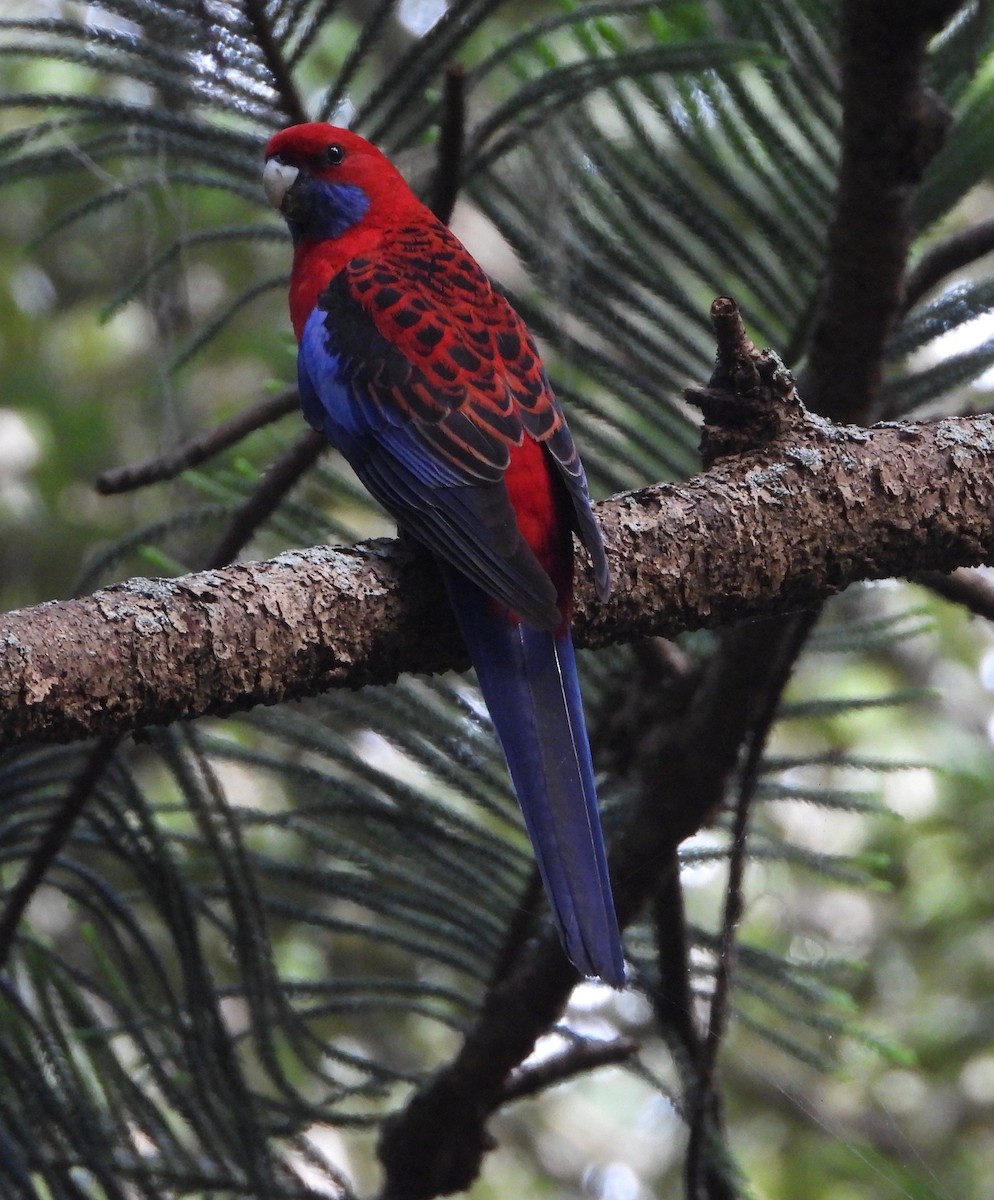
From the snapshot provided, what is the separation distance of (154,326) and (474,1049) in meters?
1.50

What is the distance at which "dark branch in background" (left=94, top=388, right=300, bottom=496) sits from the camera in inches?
85.1

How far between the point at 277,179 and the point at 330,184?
0.13 m

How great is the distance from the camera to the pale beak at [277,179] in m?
2.43

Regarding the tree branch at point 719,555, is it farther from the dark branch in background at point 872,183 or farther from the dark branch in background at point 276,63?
the dark branch in background at point 276,63

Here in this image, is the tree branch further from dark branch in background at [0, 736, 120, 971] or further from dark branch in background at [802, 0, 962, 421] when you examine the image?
dark branch in background at [0, 736, 120, 971]

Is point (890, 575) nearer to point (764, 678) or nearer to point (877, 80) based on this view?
point (764, 678)

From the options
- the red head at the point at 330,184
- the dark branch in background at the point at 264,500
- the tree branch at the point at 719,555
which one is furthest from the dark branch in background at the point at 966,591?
the red head at the point at 330,184

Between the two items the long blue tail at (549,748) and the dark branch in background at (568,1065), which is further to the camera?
the dark branch in background at (568,1065)

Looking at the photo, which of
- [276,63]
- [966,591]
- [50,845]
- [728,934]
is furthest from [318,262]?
[728,934]

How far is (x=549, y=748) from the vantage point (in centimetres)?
181

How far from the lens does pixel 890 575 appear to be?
69.2 inches

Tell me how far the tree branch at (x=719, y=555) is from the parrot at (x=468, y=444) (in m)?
0.08

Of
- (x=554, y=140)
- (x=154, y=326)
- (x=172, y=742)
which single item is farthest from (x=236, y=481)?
(x=554, y=140)

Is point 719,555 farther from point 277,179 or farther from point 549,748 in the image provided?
point 277,179
